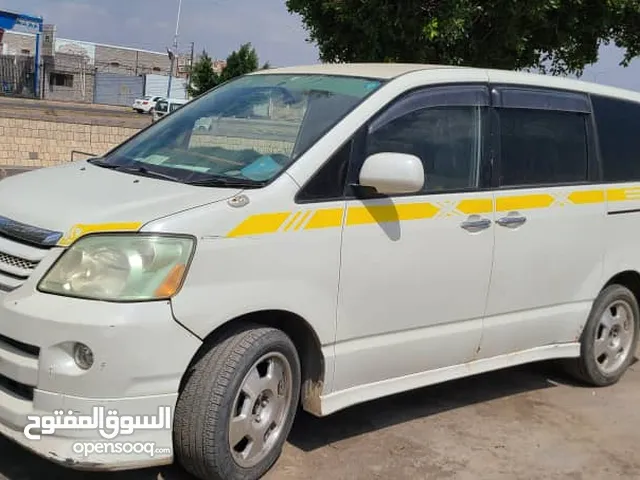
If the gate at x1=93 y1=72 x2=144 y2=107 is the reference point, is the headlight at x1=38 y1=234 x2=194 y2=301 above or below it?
below

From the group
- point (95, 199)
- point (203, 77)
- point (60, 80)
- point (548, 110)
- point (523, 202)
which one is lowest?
point (95, 199)

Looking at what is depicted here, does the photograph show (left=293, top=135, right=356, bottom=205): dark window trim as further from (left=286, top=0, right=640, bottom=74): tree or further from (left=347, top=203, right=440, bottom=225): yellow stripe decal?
(left=286, top=0, right=640, bottom=74): tree

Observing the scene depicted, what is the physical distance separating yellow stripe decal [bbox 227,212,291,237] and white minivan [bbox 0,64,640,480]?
1 cm

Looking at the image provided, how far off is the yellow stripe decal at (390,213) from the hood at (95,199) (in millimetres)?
622

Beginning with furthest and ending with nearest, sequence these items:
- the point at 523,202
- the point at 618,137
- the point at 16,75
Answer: the point at 16,75 < the point at 618,137 < the point at 523,202

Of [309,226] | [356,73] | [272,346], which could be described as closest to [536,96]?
[356,73]

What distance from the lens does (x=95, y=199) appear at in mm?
3391

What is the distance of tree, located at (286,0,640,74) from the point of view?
772cm

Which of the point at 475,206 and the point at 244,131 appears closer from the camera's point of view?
the point at 244,131

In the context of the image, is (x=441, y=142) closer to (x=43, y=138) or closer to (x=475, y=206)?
(x=475, y=206)

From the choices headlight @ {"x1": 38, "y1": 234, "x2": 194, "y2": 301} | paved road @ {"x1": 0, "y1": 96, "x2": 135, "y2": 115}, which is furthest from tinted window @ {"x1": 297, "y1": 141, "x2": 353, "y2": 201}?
paved road @ {"x1": 0, "y1": 96, "x2": 135, "y2": 115}

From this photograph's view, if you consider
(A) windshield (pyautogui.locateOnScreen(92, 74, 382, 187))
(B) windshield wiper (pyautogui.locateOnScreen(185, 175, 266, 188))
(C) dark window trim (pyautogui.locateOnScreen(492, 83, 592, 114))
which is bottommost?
(B) windshield wiper (pyautogui.locateOnScreen(185, 175, 266, 188))

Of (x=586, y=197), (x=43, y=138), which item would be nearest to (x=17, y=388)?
(x=586, y=197)

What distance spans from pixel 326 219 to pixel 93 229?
3.49ft
